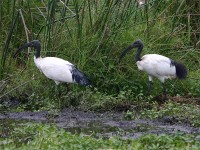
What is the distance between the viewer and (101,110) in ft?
31.6

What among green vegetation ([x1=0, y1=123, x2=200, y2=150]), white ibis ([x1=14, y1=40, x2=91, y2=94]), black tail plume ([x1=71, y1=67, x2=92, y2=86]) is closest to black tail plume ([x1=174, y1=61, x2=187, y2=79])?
black tail plume ([x1=71, y1=67, x2=92, y2=86])

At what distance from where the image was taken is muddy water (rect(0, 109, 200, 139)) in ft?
26.0

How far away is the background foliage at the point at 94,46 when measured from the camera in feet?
34.2

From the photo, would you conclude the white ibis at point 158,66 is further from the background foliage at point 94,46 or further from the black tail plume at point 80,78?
the black tail plume at point 80,78

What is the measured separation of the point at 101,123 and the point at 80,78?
1499 millimetres

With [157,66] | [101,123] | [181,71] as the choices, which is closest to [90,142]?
[101,123]

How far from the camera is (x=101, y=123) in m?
8.77

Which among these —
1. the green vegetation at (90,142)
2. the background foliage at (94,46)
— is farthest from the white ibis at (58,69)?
the green vegetation at (90,142)

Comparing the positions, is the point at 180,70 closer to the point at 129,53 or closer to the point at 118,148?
the point at 129,53

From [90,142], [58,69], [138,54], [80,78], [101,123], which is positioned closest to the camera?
[90,142]

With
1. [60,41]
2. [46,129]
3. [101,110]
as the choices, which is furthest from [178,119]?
[60,41]

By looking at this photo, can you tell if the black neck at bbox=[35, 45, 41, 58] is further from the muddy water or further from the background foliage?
the muddy water

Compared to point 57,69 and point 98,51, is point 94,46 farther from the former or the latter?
point 57,69

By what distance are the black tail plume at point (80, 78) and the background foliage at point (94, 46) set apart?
0.53ft
